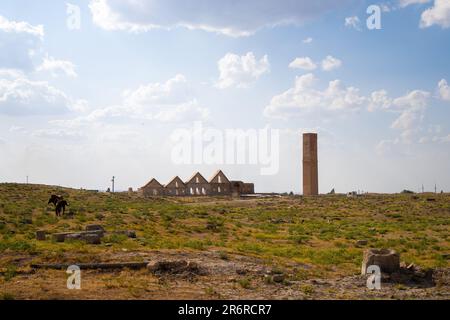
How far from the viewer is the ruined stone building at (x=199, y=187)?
5747 centimetres

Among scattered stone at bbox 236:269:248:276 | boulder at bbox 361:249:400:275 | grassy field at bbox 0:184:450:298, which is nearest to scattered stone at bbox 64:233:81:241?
grassy field at bbox 0:184:450:298

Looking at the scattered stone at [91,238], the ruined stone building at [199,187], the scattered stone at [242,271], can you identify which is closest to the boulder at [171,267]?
the scattered stone at [242,271]

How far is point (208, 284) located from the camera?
38.8 ft

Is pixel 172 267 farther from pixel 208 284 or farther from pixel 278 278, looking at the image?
pixel 278 278

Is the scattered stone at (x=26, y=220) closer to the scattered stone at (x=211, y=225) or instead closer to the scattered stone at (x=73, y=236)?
the scattered stone at (x=73, y=236)

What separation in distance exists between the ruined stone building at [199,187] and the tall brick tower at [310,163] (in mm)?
9304

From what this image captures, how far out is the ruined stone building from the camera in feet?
189

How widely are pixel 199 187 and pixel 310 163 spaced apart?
18379 millimetres

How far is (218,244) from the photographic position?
19609 millimetres

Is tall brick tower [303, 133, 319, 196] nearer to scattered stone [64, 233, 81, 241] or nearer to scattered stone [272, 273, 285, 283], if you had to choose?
scattered stone [64, 233, 81, 241]

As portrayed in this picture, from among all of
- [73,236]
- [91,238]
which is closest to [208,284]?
[91,238]
